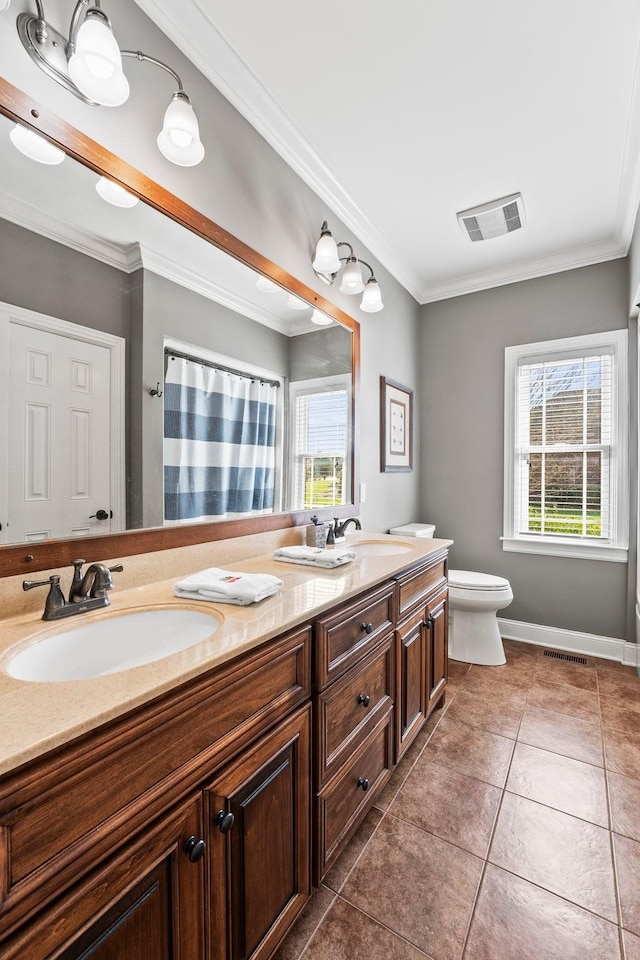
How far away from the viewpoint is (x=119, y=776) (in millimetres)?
664

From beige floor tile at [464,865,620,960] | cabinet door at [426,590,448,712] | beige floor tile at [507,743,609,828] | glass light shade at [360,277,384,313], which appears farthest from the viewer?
glass light shade at [360,277,384,313]

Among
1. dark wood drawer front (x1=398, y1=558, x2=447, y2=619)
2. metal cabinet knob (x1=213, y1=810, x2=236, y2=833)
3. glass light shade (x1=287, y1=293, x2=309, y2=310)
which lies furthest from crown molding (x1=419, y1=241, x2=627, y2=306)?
metal cabinet knob (x1=213, y1=810, x2=236, y2=833)

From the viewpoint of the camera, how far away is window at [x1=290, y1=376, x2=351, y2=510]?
2.02 m

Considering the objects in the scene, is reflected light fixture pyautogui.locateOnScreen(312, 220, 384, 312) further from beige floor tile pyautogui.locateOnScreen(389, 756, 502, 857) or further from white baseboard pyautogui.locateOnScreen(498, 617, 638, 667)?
white baseboard pyautogui.locateOnScreen(498, 617, 638, 667)

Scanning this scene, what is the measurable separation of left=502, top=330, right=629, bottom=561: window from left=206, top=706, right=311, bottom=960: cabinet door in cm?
255

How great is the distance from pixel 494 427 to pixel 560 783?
224 centimetres

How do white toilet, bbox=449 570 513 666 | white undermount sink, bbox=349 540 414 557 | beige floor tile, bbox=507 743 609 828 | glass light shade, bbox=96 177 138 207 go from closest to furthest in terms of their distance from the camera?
glass light shade, bbox=96 177 138 207
beige floor tile, bbox=507 743 609 828
white undermount sink, bbox=349 540 414 557
white toilet, bbox=449 570 513 666

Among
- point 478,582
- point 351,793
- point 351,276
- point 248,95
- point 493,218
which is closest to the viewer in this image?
point 351,793

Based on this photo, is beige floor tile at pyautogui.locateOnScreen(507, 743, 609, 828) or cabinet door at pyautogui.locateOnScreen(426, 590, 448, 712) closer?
beige floor tile at pyautogui.locateOnScreen(507, 743, 609, 828)

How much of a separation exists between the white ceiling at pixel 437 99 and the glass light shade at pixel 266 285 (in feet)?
2.04

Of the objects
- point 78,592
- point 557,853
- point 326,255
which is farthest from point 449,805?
point 326,255

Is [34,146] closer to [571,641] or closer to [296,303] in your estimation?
[296,303]

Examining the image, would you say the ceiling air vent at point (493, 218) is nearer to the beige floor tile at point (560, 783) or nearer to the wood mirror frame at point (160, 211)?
the wood mirror frame at point (160, 211)

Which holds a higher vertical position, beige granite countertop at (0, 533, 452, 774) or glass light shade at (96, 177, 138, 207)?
glass light shade at (96, 177, 138, 207)
